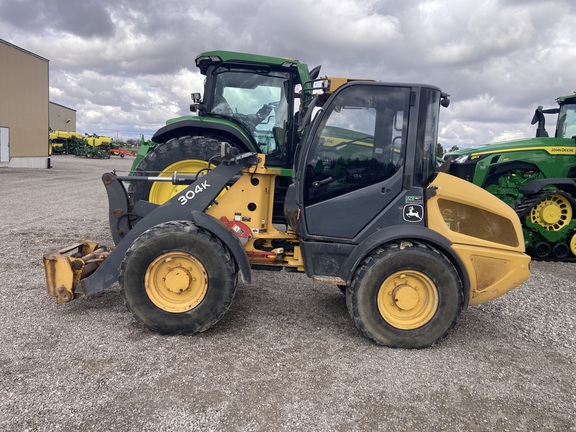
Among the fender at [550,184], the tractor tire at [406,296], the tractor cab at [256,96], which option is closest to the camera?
the tractor tire at [406,296]

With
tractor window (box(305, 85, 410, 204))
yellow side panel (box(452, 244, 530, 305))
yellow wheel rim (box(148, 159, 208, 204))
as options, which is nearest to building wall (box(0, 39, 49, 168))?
yellow wheel rim (box(148, 159, 208, 204))

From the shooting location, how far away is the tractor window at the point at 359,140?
3693 mm

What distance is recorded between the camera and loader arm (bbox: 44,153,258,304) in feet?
12.6

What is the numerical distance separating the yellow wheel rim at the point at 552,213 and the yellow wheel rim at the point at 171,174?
5.90 meters

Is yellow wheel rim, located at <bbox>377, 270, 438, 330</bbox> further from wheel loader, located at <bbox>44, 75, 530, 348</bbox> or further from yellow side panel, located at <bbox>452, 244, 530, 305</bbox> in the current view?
yellow side panel, located at <bbox>452, 244, 530, 305</bbox>

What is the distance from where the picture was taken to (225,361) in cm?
332

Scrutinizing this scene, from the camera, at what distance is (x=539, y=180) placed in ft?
25.0

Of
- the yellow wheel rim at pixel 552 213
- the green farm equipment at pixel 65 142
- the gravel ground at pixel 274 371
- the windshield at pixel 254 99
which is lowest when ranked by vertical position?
the gravel ground at pixel 274 371

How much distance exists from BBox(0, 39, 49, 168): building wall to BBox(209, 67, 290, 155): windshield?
913 inches

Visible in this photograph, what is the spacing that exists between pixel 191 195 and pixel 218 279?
86 cm

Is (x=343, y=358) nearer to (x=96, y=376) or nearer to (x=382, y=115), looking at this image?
(x=96, y=376)

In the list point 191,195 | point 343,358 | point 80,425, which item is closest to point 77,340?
point 80,425

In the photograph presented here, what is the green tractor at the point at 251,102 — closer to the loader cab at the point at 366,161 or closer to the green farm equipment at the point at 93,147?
the loader cab at the point at 366,161

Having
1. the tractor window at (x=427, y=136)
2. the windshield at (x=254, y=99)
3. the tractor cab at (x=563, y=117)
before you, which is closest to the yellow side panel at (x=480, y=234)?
the tractor window at (x=427, y=136)
